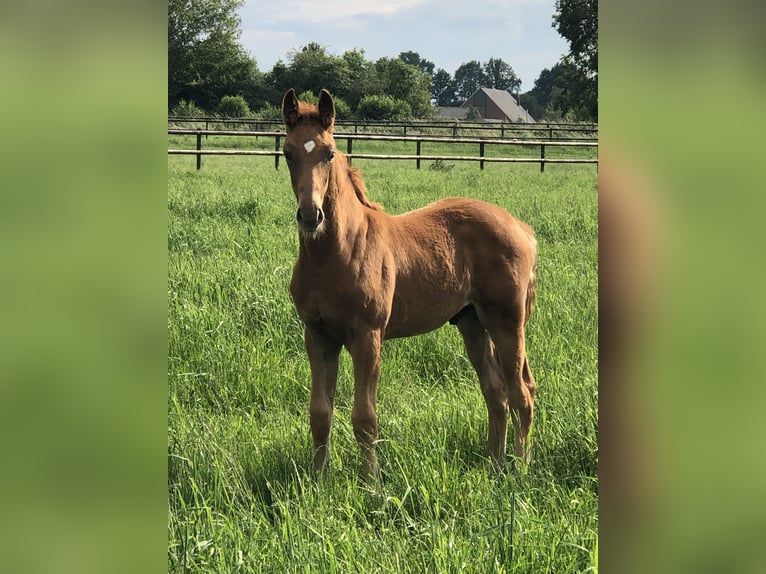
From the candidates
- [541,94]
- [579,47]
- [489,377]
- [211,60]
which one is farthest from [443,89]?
[489,377]

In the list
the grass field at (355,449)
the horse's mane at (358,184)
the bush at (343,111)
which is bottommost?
the grass field at (355,449)

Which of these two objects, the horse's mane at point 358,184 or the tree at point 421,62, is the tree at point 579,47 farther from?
the tree at point 421,62

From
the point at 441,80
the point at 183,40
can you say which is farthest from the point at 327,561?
the point at 441,80

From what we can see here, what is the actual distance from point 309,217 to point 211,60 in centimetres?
4527

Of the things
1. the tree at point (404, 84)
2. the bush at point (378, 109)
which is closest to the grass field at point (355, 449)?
the bush at point (378, 109)

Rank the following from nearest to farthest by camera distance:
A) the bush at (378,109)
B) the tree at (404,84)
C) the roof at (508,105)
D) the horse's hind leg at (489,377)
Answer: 1. the horse's hind leg at (489,377)
2. the bush at (378,109)
3. the tree at (404,84)
4. the roof at (508,105)

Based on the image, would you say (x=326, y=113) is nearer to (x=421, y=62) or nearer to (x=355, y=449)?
(x=355, y=449)

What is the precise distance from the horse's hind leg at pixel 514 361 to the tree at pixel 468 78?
9951 cm

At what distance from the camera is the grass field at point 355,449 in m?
2.05

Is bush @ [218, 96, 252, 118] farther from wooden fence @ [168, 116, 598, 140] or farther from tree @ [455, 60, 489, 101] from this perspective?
tree @ [455, 60, 489, 101]

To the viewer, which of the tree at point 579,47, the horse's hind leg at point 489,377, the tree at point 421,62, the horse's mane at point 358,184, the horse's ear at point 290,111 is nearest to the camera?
the horse's ear at point 290,111
